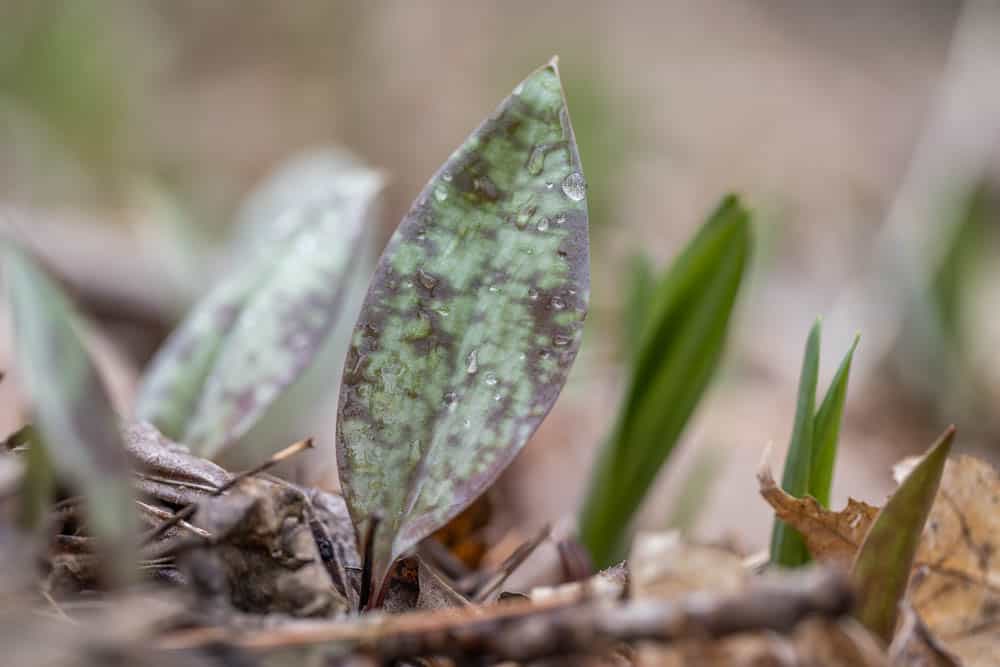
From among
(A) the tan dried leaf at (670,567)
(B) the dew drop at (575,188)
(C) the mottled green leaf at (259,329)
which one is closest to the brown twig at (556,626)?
(A) the tan dried leaf at (670,567)

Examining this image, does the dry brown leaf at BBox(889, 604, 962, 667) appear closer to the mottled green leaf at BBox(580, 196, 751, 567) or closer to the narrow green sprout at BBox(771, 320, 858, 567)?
the narrow green sprout at BBox(771, 320, 858, 567)

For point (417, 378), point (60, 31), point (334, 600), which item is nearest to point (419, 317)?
point (417, 378)

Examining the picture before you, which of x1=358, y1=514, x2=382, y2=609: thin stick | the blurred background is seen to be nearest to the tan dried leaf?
x1=358, y1=514, x2=382, y2=609: thin stick

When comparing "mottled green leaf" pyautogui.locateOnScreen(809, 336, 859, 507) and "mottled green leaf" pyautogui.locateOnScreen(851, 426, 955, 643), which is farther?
"mottled green leaf" pyautogui.locateOnScreen(809, 336, 859, 507)

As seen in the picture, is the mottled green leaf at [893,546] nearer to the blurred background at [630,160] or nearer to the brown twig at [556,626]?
the brown twig at [556,626]

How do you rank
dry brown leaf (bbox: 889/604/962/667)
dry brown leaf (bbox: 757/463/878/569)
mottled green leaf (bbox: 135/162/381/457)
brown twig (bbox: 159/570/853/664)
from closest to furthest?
brown twig (bbox: 159/570/853/664) < dry brown leaf (bbox: 889/604/962/667) < dry brown leaf (bbox: 757/463/878/569) < mottled green leaf (bbox: 135/162/381/457)

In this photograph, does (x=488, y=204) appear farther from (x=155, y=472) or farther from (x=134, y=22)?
(x=134, y=22)

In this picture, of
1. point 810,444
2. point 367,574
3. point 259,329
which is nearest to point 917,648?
point 810,444
